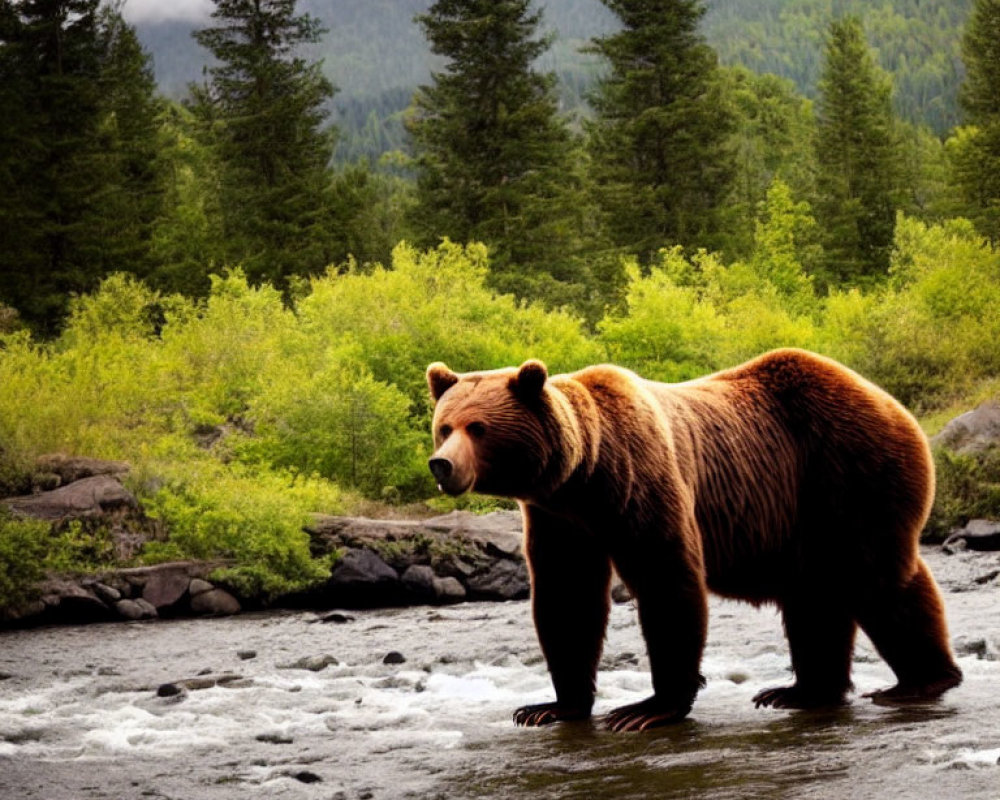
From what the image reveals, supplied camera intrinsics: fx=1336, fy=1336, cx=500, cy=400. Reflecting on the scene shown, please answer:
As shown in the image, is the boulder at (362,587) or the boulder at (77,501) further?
the boulder at (77,501)

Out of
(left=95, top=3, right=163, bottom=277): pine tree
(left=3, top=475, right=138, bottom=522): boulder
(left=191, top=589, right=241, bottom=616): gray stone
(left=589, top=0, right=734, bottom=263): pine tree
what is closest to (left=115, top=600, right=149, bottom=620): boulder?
(left=191, top=589, right=241, bottom=616): gray stone

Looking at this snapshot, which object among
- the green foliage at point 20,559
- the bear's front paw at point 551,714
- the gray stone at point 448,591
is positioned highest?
the bear's front paw at point 551,714

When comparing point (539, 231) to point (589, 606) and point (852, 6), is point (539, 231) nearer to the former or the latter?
point (589, 606)

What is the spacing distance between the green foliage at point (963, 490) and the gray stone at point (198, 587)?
10458 mm

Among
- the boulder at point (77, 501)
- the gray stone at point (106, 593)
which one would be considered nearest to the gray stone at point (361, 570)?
the gray stone at point (106, 593)

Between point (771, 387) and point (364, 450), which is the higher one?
point (771, 387)

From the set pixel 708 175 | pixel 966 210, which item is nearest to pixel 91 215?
pixel 708 175

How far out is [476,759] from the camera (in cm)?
602

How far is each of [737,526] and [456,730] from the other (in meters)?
1.84

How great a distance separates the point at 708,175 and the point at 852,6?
5453 inches

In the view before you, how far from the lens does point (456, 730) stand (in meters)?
6.94

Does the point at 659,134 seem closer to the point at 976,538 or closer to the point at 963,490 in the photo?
the point at 963,490

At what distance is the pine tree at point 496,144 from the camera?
145ft

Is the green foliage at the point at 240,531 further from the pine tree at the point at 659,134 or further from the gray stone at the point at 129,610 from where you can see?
the pine tree at the point at 659,134
